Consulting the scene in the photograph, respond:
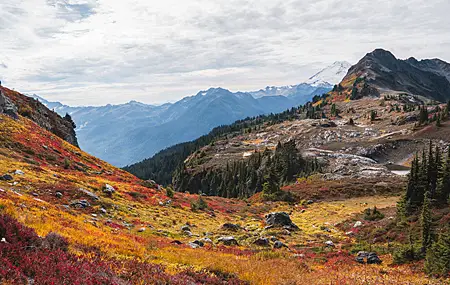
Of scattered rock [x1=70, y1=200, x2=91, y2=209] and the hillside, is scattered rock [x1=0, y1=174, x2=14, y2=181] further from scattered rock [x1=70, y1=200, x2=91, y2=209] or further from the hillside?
scattered rock [x1=70, y1=200, x2=91, y2=209]

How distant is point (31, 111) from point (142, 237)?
66213mm

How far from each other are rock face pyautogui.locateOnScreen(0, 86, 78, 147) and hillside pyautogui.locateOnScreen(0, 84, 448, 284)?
3745 millimetres

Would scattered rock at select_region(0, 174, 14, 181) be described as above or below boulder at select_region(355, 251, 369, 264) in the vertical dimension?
above

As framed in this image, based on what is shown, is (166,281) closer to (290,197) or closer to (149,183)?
(149,183)

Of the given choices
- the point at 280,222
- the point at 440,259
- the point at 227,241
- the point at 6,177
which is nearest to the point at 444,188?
the point at 280,222

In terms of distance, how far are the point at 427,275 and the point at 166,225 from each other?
2170 centimetres

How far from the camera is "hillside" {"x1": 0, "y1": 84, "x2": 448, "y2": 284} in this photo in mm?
8914

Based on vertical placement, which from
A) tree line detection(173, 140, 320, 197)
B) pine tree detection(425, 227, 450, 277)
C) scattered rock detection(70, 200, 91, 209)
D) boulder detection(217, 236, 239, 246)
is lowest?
tree line detection(173, 140, 320, 197)

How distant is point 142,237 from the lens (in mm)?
20516

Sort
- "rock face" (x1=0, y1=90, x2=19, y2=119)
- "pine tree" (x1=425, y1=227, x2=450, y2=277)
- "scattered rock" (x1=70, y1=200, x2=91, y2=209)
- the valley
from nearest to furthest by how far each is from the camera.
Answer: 1. the valley
2. "pine tree" (x1=425, y1=227, x2=450, y2=277)
3. "scattered rock" (x1=70, y1=200, x2=91, y2=209)
4. "rock face" (x1=0, y1=90, x2=19, y2=119)

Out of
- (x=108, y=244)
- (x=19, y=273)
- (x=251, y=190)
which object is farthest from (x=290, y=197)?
(x=19, y=273)

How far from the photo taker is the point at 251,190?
322 ft

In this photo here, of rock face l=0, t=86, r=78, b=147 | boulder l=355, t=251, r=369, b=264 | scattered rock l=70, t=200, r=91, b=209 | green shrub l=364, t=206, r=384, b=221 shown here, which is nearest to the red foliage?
boulder l=355, t=251, r=369, b=264

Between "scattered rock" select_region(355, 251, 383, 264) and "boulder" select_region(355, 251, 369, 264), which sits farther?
"boulder" select_region(355, 251, 369, 264)
